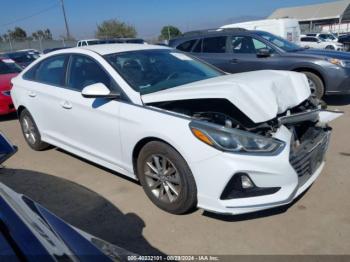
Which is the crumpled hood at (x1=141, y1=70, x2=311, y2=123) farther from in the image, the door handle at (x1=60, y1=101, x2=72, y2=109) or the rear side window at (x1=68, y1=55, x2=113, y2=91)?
the door handle at (x1=60, y1=101, x2=72, y2=109)

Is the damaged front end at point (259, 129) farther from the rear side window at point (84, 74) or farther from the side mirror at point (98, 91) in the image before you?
the rear side window at point (84, 74)

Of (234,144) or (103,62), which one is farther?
(103,62)

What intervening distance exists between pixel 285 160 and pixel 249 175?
13.0 inches

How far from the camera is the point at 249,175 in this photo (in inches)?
112

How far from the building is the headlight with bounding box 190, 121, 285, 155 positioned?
50817 mm

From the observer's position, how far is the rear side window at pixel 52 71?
4574 mm

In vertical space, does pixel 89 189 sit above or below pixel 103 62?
below

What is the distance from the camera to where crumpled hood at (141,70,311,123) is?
124 inches

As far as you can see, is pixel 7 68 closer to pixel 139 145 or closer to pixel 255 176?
pixel 139 145

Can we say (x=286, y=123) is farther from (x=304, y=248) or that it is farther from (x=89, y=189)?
(x=89, y=189)

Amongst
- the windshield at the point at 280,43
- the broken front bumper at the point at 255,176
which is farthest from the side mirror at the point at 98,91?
the windshield at the point at 280,43

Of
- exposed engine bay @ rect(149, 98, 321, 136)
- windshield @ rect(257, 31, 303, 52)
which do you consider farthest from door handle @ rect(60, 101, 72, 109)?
windshield @ rect(257, 31, 303, 52)

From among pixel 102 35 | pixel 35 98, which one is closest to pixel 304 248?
pixel 35 98

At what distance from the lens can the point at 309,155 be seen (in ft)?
10.4
